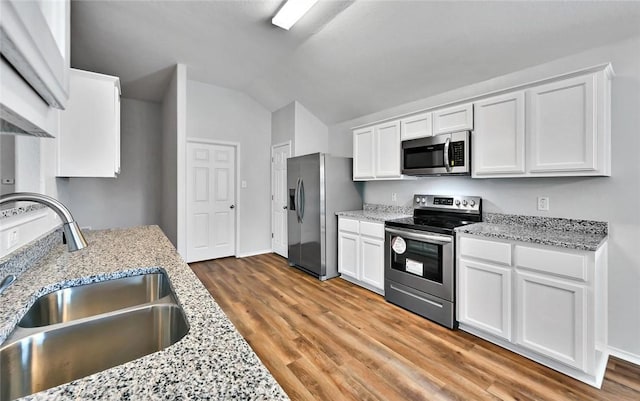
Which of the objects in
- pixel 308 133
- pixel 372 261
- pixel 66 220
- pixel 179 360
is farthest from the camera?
pixel 308 133

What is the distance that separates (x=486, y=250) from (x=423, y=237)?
0.53 metres

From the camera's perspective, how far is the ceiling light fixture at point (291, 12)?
8.07 ft

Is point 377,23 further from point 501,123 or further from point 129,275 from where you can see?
point 129,275

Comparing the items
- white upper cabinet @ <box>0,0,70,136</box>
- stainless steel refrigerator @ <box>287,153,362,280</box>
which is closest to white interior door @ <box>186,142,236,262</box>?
stainless steel refrigerator @ <box>287,153,362,280</box>

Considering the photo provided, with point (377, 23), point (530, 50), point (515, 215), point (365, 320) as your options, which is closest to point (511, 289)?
point (515, 215)

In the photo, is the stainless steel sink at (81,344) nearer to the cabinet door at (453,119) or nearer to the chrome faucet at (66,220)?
the chrome faucet at (66,220)

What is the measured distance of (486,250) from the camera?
7.22 ft

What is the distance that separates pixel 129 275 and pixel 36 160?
133 centimetres

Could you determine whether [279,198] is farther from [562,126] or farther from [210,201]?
[562,126]

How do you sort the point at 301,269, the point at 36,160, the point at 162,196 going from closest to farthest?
the point at 36,160
the point at 301,269
the point at 162,196

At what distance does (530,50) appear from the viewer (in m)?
2.31

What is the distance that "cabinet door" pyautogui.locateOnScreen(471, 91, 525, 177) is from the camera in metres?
2.24

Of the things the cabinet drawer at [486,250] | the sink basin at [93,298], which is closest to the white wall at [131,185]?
the sink basin at [93,298]

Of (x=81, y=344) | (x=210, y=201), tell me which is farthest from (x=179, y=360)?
(x=210, y=201)
